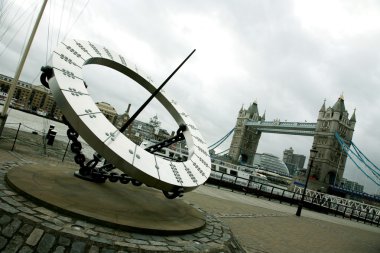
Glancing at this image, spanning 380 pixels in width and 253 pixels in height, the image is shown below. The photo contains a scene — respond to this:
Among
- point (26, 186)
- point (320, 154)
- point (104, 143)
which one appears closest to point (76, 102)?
point (104, 143)

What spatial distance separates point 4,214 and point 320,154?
65.3 meters

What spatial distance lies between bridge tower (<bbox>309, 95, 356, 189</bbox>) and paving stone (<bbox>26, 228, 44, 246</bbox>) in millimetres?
60450

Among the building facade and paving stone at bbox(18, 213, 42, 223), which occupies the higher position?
the building facade

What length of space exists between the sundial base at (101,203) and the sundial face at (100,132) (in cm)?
44

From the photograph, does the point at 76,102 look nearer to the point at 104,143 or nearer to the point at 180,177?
the point at 104,143

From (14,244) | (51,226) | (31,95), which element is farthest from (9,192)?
(31,95)

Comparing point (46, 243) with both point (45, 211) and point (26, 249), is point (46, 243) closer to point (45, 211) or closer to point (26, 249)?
point (26, 249)

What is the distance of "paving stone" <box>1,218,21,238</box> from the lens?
2.45m

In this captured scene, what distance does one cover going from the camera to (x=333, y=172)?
6072 centimetres

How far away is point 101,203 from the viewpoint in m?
3.31

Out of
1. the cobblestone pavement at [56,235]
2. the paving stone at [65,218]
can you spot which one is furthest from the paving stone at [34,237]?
the paving stone at [65,218]

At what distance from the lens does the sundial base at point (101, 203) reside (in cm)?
291

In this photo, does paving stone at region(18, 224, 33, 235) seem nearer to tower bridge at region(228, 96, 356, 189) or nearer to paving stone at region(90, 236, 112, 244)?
paving stone at region(90, 236, 112, 244)

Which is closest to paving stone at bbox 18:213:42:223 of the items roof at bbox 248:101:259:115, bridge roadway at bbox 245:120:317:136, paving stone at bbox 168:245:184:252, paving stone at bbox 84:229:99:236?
paving stone at bbox 84:229:99:236
